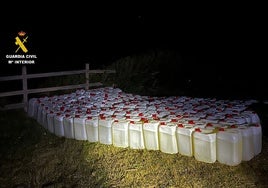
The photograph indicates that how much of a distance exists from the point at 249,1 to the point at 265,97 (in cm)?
647

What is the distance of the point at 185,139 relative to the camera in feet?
17.3

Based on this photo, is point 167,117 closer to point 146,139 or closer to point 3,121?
point 146,139

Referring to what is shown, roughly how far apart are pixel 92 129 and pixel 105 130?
37cm

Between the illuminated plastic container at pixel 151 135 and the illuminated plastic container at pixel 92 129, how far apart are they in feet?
3.85

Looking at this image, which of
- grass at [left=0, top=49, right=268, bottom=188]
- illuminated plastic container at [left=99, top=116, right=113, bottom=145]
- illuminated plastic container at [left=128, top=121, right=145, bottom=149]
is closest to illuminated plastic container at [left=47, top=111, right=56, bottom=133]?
grass at [left=0, top=49, right=268, bottom=188]

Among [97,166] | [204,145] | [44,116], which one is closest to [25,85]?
[44,116]

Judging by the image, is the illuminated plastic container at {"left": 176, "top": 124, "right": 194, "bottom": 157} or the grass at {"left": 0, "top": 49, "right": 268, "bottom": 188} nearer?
the grass at {"left": 0, "top": 49, "right": 268, "bottom": 188}

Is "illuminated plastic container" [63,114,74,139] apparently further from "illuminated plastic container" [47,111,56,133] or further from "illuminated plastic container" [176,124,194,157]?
"illuminated plastic container" [176,124,194,157]

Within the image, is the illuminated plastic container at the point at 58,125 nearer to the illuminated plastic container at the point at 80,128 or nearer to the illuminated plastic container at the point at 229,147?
the illuminated plastic container at the point at 80,128

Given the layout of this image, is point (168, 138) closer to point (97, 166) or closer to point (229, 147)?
point (229, 147)

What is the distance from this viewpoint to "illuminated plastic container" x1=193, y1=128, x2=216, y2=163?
195 inches

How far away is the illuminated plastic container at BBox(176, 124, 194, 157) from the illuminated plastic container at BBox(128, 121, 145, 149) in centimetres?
77

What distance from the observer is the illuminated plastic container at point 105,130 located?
611 centimetres

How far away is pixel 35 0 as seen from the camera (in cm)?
1945
